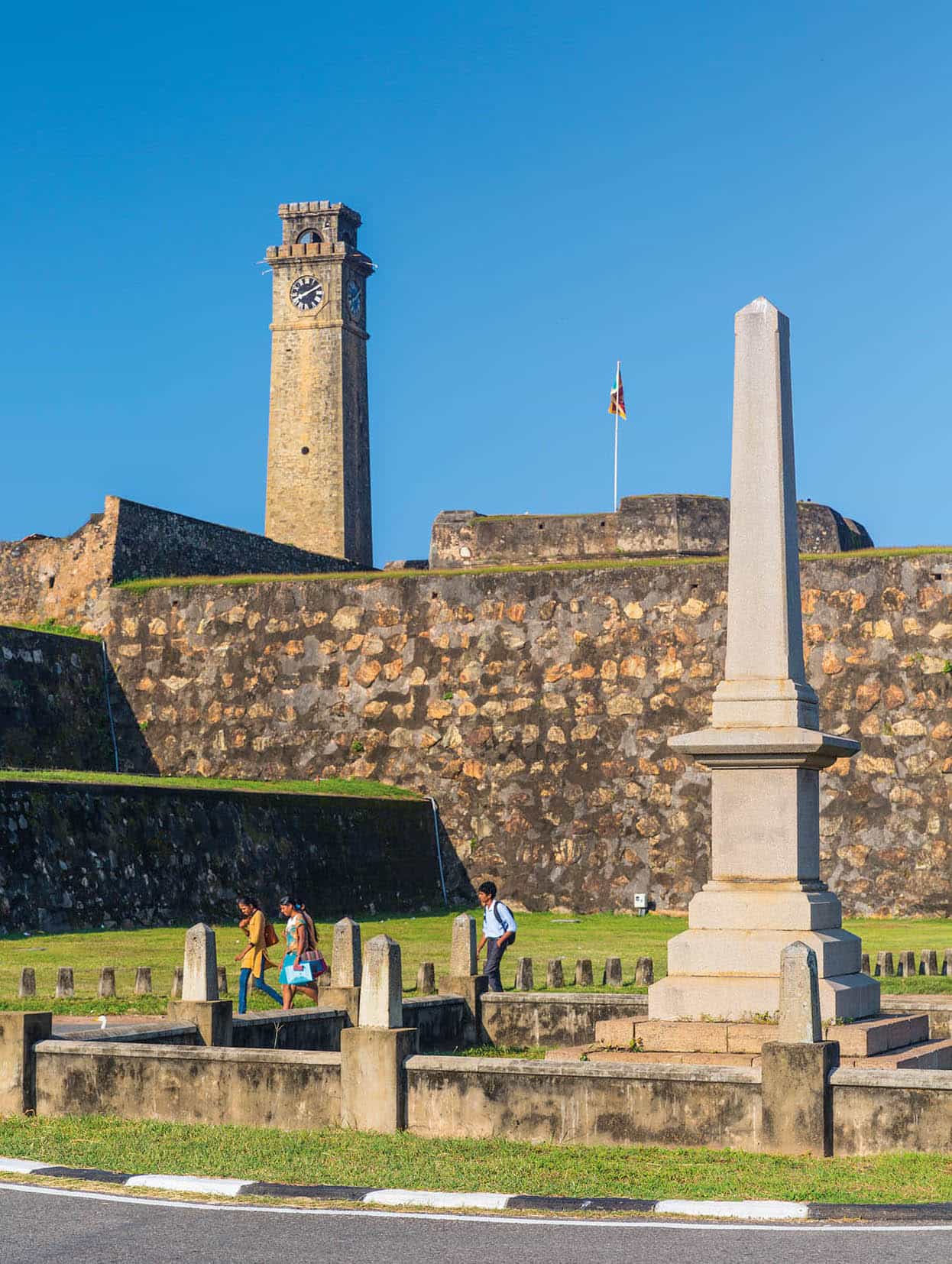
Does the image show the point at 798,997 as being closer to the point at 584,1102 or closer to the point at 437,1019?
the point at 584,1102

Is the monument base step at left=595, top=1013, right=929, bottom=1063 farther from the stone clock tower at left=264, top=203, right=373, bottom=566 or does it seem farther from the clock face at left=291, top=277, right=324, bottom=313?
the clock face at left=291, top=277, right=324, bottom=313

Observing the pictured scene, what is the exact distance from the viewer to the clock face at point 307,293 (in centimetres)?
6300

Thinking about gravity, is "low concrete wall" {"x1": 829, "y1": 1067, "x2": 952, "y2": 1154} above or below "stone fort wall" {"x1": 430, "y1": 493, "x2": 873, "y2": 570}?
below

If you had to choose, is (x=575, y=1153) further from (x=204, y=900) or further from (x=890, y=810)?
(x=890, y=810)

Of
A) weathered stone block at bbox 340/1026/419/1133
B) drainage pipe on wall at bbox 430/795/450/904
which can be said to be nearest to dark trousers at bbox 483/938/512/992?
weathered stone block at bbox 340/1026/419/1133

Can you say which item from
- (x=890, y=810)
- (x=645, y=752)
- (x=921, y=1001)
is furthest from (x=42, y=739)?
(x=921, y=1001)

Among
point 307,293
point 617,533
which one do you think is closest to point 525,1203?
point 617,533

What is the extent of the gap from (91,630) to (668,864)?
1158cm

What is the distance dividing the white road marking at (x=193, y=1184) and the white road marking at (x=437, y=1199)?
2.20ft

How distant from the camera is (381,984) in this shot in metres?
11.1

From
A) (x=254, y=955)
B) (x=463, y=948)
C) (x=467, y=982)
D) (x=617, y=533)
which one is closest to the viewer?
(x=467, y=982)

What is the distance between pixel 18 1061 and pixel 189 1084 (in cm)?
117

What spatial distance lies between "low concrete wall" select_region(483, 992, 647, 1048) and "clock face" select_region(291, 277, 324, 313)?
49.6m

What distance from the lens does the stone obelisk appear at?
1225 cm
